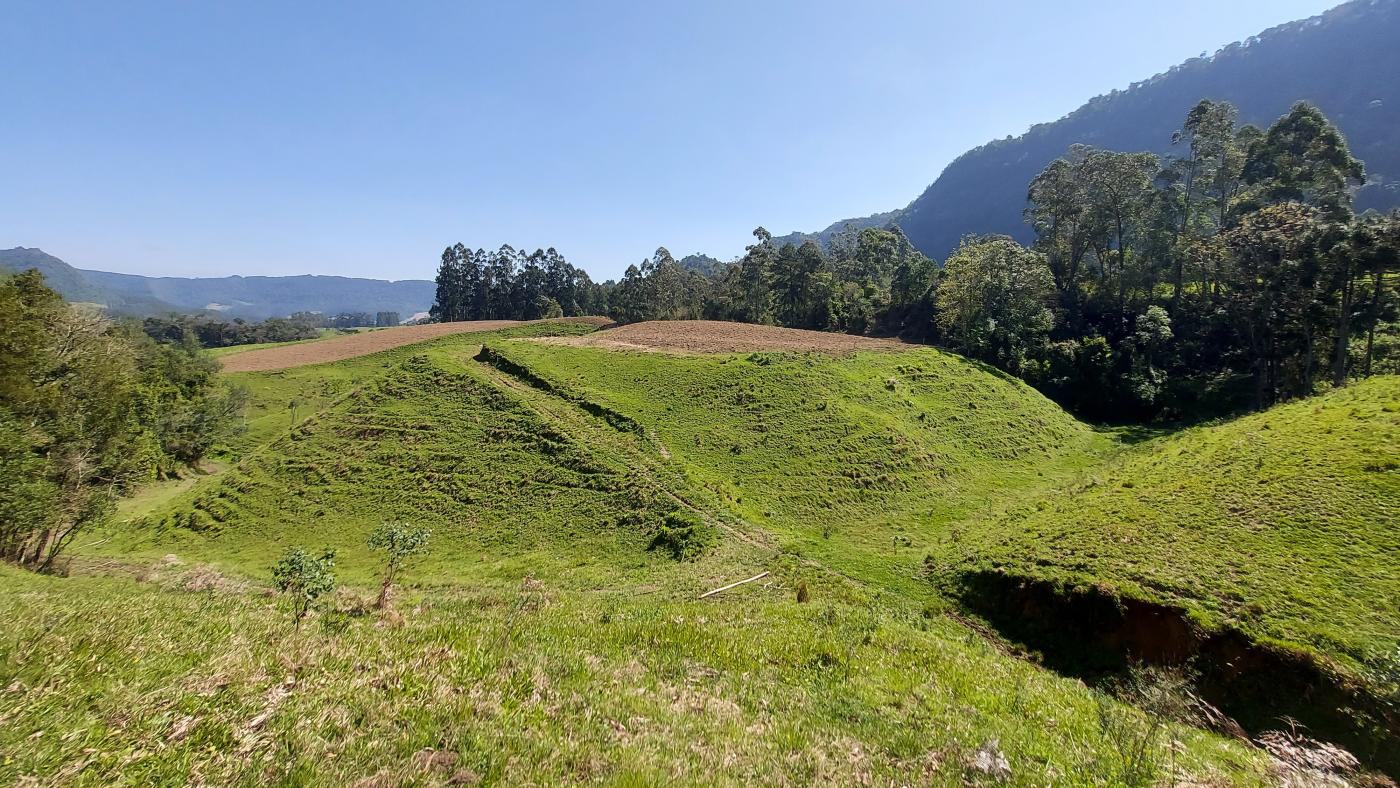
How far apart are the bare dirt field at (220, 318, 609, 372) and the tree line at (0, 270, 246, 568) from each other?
77.3 feet

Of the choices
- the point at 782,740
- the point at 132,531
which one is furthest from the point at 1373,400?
the point at 132,531

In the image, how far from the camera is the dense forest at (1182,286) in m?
32.6

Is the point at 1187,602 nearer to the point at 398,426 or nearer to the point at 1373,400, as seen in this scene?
the point at 1373,400

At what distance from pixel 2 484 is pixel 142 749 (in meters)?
19.3

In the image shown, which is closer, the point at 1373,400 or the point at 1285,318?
the point at 1373,400

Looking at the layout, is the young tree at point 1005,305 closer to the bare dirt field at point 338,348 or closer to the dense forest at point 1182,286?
the dense forest at point 1182,286

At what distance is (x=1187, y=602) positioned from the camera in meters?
12.3

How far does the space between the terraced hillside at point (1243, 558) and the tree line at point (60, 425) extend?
93.9 ft

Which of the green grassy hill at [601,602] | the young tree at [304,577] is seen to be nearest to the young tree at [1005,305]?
A: the green grassy hill at [601,602]

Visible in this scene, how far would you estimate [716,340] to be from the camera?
45594mm

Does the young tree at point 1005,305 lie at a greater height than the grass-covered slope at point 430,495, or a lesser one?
greater

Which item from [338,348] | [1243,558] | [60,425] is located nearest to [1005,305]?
[1243,558]

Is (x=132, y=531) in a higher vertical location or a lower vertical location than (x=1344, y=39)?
lower

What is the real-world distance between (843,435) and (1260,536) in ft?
52.1
